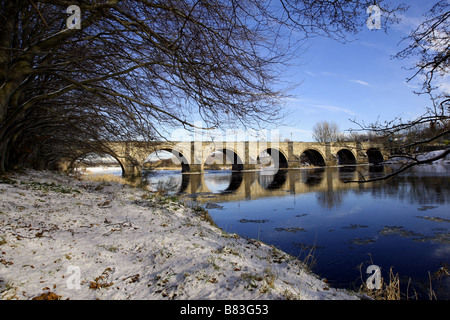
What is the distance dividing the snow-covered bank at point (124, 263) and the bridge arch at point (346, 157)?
166ft

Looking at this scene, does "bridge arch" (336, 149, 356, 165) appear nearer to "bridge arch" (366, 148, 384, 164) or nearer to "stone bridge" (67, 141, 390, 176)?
"stone bridge" (67, 141, 390, 176)

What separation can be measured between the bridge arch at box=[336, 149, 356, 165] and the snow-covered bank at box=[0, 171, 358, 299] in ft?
166

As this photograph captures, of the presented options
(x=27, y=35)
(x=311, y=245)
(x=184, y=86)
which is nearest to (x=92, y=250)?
(x=184, y=86)

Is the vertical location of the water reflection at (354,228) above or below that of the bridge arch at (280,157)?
below

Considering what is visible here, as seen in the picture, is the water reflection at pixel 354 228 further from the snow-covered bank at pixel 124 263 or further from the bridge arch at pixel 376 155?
the snow-covered bank at pixel 124 263

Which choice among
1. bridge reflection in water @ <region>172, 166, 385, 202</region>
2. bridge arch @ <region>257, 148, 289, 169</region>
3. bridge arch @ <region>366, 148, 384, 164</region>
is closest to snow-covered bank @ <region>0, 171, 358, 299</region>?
bridge arch @ <region>366, 148, 384, 164</region>

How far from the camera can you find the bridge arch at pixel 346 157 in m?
50.0

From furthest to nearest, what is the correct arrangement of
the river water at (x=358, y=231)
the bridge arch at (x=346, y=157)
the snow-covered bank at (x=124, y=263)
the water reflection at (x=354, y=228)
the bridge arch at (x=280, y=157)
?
the bridge arch at (x=346, y=157)
the bridge arch at (x=280, y=157)
the water reflection at (x=354, y=228)
the river water at (x=358, y=231)
the snow-covered bank at (x=124, y=263)

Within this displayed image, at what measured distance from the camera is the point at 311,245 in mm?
A: 6016

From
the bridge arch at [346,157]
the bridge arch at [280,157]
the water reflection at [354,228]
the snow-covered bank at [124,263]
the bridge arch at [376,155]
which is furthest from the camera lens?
the bridge arch at [346,157]

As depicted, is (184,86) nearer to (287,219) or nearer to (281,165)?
(287,219)

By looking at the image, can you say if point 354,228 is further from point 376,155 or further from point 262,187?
point 376,155

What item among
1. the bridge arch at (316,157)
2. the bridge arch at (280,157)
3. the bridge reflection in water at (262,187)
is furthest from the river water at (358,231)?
the bridge arch at (316,157)

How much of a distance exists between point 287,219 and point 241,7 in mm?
7175
